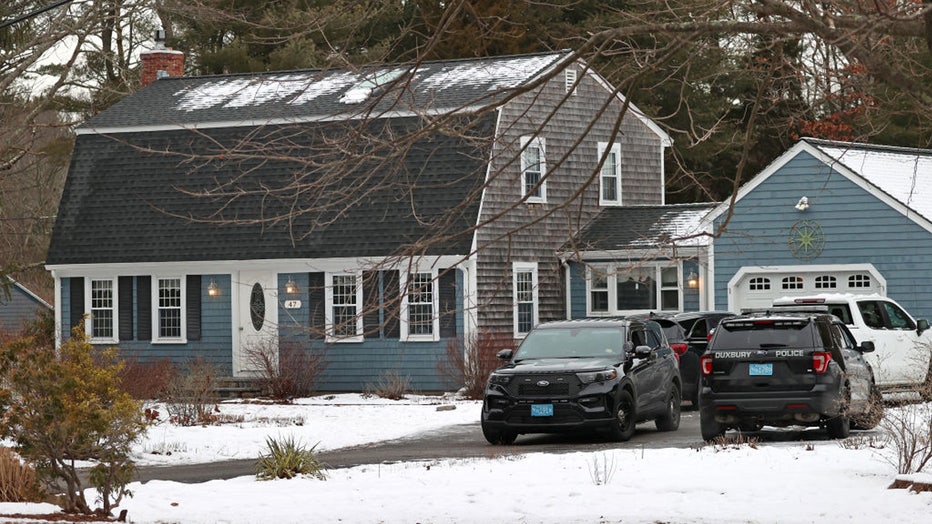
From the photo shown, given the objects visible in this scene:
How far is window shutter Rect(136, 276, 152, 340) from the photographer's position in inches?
1366

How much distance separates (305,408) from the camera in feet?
92.2

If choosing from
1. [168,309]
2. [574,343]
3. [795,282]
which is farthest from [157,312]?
[574,343]

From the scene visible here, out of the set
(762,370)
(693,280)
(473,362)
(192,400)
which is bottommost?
(192,400)

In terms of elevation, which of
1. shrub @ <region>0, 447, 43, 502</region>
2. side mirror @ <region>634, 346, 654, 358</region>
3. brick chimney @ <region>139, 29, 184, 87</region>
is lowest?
shrub @ <region>0, 447, 43, 502</region>

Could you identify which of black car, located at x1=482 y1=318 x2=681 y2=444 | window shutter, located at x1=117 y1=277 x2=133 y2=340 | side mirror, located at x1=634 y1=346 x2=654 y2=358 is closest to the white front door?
window shutter, located at x1=117 y1=277 x2=133 y2=340

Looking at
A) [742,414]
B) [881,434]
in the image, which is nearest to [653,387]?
[742,414]

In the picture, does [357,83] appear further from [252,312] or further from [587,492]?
[587,492]

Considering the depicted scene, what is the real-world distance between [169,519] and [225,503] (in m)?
0.80

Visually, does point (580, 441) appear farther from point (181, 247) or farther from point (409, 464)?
point (181, 247)

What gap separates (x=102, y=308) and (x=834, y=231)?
17.0m

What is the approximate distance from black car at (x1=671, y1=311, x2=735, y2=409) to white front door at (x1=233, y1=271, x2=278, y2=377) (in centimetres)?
1034

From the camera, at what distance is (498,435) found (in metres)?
20.3

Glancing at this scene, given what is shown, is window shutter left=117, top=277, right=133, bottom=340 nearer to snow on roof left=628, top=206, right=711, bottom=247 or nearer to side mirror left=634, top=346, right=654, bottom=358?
snow on roof left=628, top=206, right=711, bottom=247

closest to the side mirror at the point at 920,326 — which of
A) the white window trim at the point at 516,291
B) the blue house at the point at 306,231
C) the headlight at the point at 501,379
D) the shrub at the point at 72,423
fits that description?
the blue house at the point at 306,231
